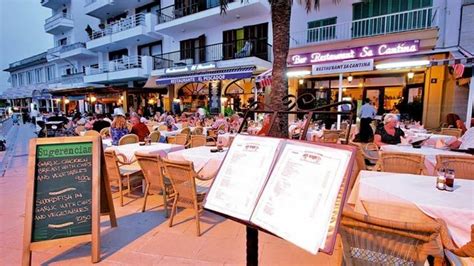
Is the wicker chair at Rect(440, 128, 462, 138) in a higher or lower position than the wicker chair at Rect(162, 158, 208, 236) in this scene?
higher

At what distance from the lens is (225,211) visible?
4.95 ft

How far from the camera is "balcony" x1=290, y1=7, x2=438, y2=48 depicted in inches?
403

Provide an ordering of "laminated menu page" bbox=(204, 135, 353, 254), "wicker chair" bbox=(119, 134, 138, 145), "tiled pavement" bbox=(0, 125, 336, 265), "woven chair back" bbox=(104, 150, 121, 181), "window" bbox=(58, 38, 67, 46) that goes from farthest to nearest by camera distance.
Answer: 1. "window" bbox=(58, 38, 67, 46)
2. "wicker chair" bbox=(119, 134, 138, 145)
3. "woven chair back" bbox=(104, 150, 121, 181)
4. "tiled pavement" bbox=(0, 125, 336, 265)
5. "laminated menu page" bbox=(204, 135, 353, 254)

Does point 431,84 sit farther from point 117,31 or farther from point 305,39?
point 117,31

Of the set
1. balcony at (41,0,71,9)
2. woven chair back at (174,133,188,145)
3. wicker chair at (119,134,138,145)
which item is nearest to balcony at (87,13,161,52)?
balcony at (41,0,71,9)

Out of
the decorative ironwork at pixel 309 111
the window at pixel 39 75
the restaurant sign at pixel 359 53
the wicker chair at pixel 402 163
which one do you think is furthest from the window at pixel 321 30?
the window at pixel 39 75

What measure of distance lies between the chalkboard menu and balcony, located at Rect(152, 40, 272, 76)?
10646mm

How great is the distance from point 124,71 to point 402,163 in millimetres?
17387

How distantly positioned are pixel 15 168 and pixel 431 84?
552 inches

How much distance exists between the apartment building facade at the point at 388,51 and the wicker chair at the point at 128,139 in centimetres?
658

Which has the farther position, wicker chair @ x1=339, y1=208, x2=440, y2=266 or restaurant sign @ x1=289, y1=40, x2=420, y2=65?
restaurant sign @ x1=289, y1=40, x2=420, y2=65

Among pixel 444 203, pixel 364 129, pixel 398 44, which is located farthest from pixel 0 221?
pixel 398 44

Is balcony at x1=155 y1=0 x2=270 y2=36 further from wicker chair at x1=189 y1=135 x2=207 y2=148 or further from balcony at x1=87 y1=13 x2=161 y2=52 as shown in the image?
wicker chair at x1=189 y1=135 x2=207 y2=148

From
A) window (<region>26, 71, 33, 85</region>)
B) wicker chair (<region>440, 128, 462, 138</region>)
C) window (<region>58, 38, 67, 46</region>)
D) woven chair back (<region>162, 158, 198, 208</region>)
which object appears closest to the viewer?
woven chair back (<region>162, 158, 198, 208</region>)
